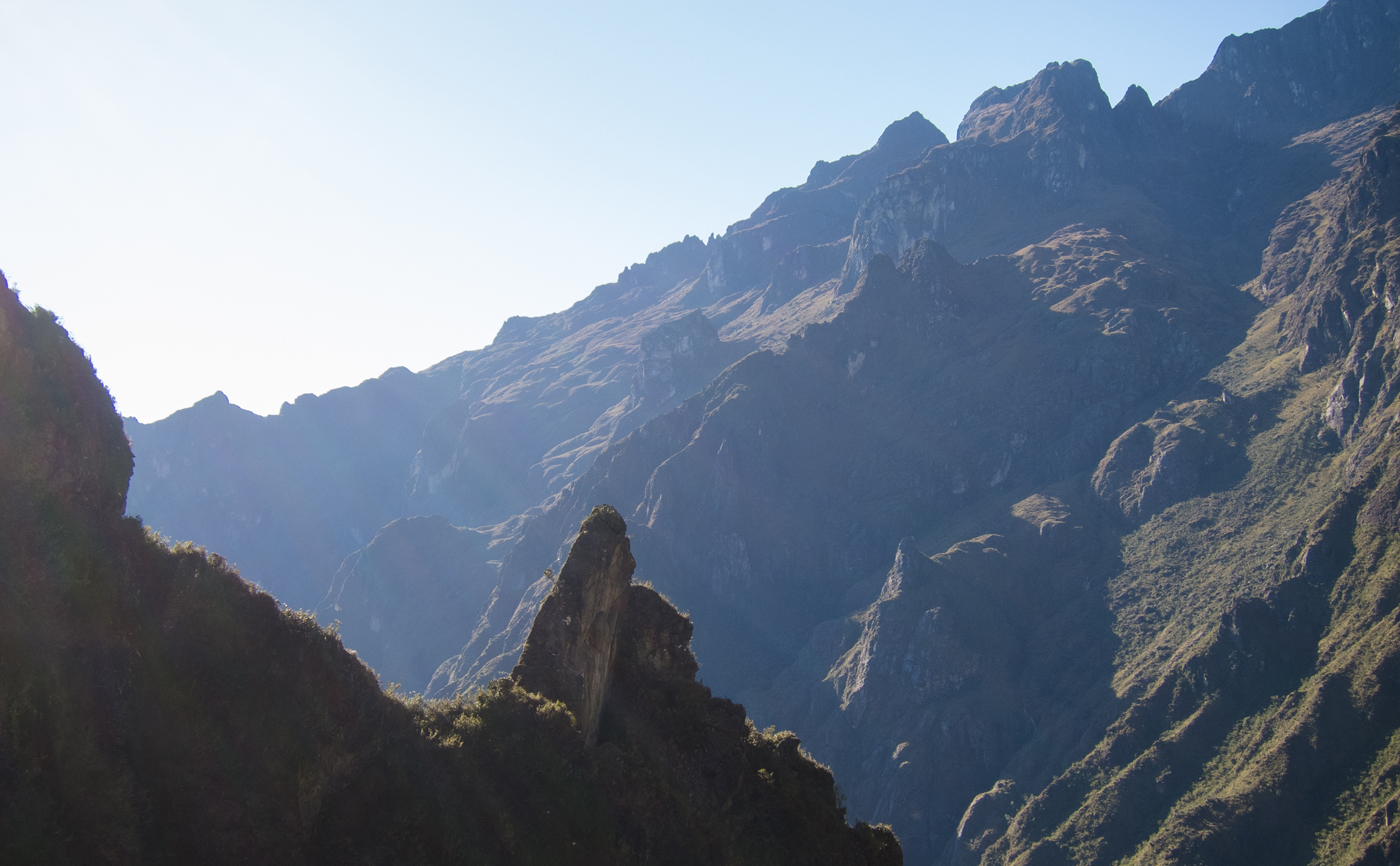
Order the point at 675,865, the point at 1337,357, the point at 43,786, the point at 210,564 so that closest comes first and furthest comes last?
1. the point at 43,786
2. the point at 210,564
3. the point at 675,865
4. the point at 1337,357

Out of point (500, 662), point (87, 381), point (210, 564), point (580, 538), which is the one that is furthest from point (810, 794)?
point (500, 662)

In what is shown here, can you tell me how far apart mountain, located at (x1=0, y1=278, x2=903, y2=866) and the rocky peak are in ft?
0.34

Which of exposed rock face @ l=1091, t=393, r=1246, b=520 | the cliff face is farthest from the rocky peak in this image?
exposed rock face @ l=1091, t=393, r=1246, b=520

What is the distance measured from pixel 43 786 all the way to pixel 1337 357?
211 metres

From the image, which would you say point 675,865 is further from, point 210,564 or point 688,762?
point 210,564

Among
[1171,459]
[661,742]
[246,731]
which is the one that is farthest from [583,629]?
[1171,459]

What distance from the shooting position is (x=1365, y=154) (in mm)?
180625

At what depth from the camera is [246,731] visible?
2197cm

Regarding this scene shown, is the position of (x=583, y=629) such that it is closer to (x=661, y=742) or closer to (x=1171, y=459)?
(x=661, y=742)

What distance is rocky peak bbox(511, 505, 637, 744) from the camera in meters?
32.2

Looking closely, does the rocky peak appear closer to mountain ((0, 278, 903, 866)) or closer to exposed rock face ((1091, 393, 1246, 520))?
mountain ((0, 278, 903, 866))

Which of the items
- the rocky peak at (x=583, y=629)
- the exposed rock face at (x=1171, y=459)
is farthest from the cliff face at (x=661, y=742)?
the exposed rock face at (x=1171, y=459)

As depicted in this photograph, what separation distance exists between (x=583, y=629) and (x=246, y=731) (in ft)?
45.2

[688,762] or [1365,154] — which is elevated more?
[1365,154]
